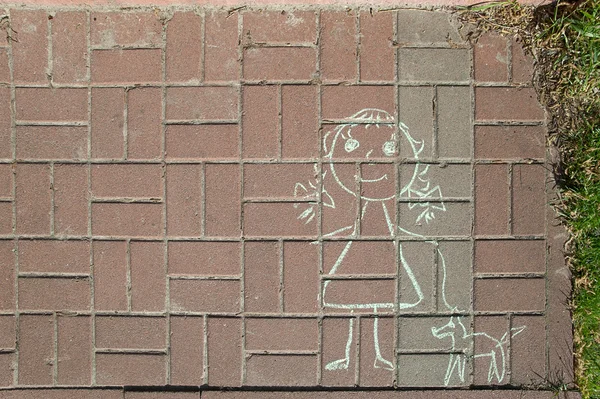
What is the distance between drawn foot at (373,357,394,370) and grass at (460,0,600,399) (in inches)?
44.1

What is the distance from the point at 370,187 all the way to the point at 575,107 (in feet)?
4.32

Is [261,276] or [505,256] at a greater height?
[505,256]

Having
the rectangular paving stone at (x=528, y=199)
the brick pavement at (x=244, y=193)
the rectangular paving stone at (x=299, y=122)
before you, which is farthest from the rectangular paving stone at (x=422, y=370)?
the rectangular paving stone at (x=299, y=122)

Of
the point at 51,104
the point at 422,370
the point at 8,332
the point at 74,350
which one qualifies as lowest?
the point at 422,370

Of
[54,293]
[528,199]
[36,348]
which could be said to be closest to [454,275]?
[528,199]

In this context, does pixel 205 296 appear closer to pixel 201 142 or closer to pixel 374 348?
pixel 201 142

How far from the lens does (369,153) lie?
296 cm

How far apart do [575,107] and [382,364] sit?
190 cm

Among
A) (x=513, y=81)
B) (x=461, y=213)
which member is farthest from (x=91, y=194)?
(x=513, y=81)

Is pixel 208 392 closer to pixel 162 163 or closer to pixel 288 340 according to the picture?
pixel 288 340

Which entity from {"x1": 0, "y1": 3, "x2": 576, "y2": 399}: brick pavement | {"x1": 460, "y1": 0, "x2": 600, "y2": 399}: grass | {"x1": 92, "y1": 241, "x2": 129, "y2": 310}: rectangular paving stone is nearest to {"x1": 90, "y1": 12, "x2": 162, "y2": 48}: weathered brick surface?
{"x1": 0, "y1": 3, "x2": 576, "y2": 399}: brick pavement

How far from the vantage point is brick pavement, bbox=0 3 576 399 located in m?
2.96

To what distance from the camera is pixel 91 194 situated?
2971 mm

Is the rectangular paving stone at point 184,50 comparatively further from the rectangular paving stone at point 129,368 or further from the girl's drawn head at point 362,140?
the rectangular paving stone at point 129,368
